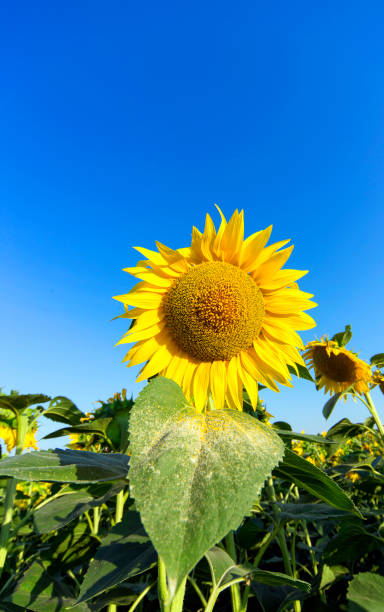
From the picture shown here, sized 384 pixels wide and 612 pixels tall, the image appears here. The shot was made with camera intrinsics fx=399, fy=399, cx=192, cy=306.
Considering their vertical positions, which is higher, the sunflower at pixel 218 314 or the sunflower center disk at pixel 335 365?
the sunflower center disk at pixel 335 365

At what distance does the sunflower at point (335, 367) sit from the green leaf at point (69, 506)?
2.92 metres

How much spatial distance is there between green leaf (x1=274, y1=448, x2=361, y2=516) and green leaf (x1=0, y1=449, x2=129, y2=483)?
0.49 m

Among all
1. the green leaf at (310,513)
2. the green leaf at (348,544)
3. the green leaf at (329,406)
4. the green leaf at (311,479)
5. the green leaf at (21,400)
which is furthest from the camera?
the green leaf at (329,406)

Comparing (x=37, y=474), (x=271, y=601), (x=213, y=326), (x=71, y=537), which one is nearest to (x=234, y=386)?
(x=213, y=326)

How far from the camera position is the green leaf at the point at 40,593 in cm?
163

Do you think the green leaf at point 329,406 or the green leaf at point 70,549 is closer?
the green leaf at point 70,549

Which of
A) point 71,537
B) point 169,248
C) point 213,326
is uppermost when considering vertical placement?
point 169,248

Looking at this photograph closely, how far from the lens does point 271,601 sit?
2.18m

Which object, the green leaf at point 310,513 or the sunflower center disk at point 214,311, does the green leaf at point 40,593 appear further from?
the sunflower center disk at point 214,311

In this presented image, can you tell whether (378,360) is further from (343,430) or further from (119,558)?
(119,558)

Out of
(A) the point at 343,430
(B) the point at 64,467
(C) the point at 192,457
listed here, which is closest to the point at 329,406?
(A) the point at 343,430

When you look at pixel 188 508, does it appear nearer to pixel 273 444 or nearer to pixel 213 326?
pixel 273 444

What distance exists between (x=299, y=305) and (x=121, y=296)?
73cm

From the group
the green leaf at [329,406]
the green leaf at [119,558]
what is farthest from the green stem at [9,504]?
the green leaf at [329,406]
